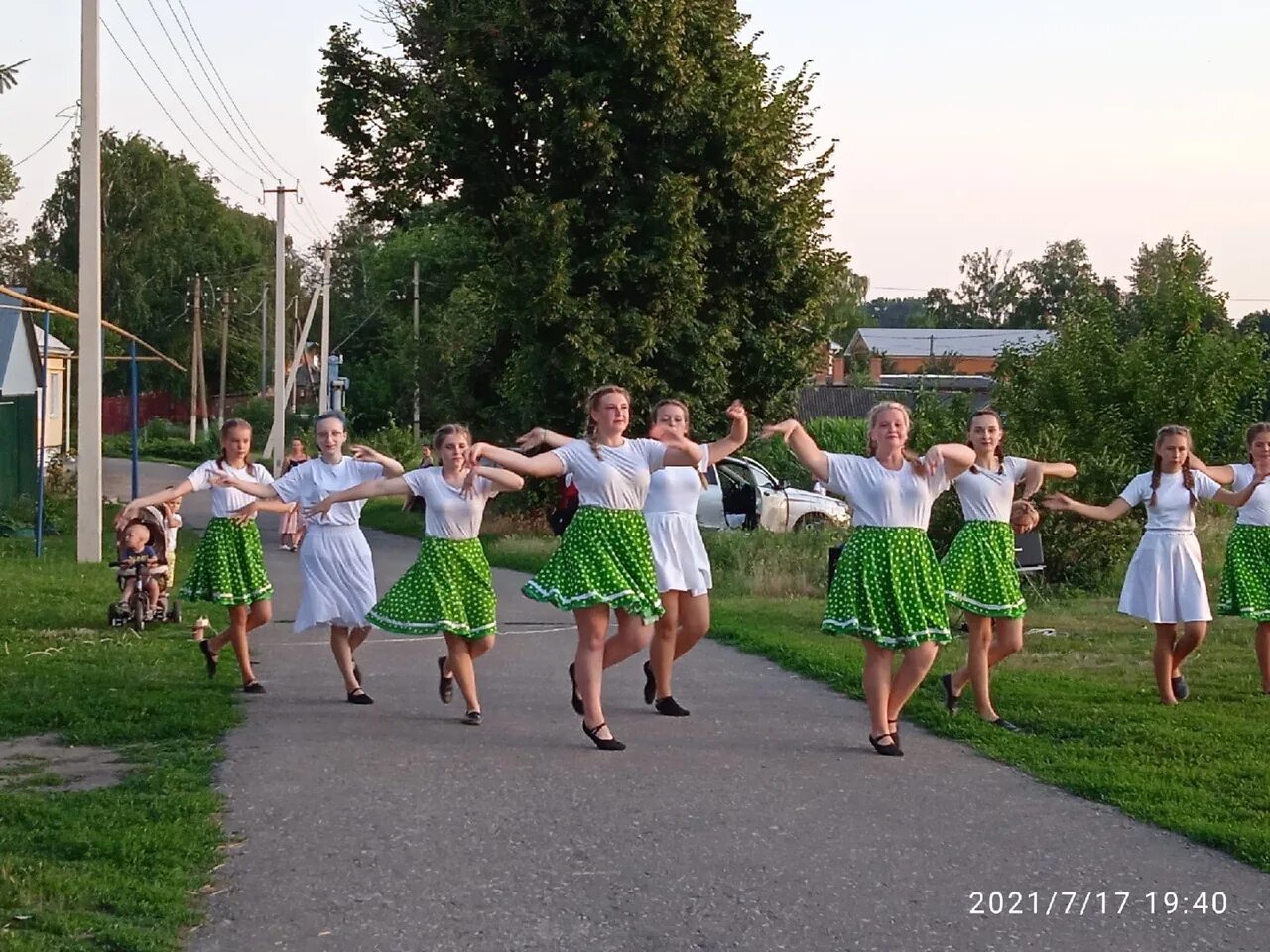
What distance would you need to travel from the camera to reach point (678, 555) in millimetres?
10391

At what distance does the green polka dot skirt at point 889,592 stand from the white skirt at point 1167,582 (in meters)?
2.50

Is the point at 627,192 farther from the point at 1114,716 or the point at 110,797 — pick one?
the point at 110,797

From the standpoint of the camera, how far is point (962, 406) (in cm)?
2073

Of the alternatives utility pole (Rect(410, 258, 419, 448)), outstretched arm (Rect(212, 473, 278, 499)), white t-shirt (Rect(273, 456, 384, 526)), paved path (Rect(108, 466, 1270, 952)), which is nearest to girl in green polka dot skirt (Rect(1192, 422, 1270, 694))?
paved path (Rect(108, 466, 1270, 952))

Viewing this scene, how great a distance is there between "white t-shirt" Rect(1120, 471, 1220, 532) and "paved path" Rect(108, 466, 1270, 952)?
2.40 meters

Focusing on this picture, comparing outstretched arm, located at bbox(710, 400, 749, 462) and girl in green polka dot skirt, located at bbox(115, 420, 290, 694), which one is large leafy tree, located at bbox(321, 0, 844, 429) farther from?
outstretched arm, located at bbox(710, 400, 749, 462)

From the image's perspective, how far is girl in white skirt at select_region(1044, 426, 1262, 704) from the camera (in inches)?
415

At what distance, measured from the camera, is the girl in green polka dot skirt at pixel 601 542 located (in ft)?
29.0

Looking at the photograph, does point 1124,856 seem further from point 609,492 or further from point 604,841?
point 609,492

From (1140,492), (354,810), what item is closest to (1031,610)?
(1140,492)

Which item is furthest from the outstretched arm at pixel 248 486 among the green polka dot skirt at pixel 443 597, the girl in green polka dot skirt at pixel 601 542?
the girl in green polka dot skirt at pixel 601 542

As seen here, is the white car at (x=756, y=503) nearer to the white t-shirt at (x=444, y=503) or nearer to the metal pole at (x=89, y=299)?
the metal pole at (x=89, y=299)

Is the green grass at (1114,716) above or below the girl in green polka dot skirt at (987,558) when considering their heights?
below

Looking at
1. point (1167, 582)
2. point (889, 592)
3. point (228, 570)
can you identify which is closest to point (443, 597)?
point (228, 570)
